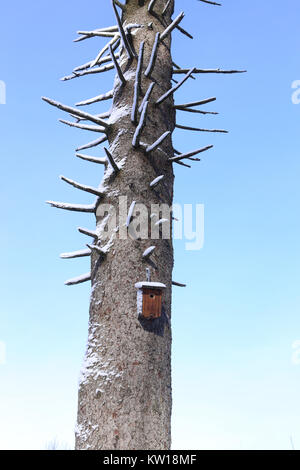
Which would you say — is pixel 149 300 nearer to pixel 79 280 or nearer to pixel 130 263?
pixel 130 263

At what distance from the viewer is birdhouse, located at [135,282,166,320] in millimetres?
3115

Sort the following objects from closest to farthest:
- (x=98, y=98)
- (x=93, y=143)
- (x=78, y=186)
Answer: (x=78, y=186) → (x=93, y=143) → (x=98, y=98)

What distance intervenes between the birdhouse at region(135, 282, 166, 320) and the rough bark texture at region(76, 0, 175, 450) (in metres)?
0.05

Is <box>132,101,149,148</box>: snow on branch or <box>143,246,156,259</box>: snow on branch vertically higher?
<box>132,101,149,148</box>: snow on branch

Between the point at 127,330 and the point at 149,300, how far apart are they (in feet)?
0.79

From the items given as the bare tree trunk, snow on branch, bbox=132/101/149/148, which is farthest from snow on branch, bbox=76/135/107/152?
snow on branch, bbox=132/101/149/148

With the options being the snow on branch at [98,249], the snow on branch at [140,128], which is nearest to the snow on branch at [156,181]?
the snow on branch at [140,128]

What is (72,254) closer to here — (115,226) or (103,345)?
(115,226)

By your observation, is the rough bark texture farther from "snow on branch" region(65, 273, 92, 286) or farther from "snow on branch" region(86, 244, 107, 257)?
"snow on branch" region(65, 273, 92, 286)

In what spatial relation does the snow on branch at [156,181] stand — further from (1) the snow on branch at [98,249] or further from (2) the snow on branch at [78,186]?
(1) the snow on branch at [98,249]

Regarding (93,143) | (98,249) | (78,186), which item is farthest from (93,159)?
(98,249)

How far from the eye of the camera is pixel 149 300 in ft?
10.3

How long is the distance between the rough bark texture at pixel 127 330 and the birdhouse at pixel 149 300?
1.9 inches
